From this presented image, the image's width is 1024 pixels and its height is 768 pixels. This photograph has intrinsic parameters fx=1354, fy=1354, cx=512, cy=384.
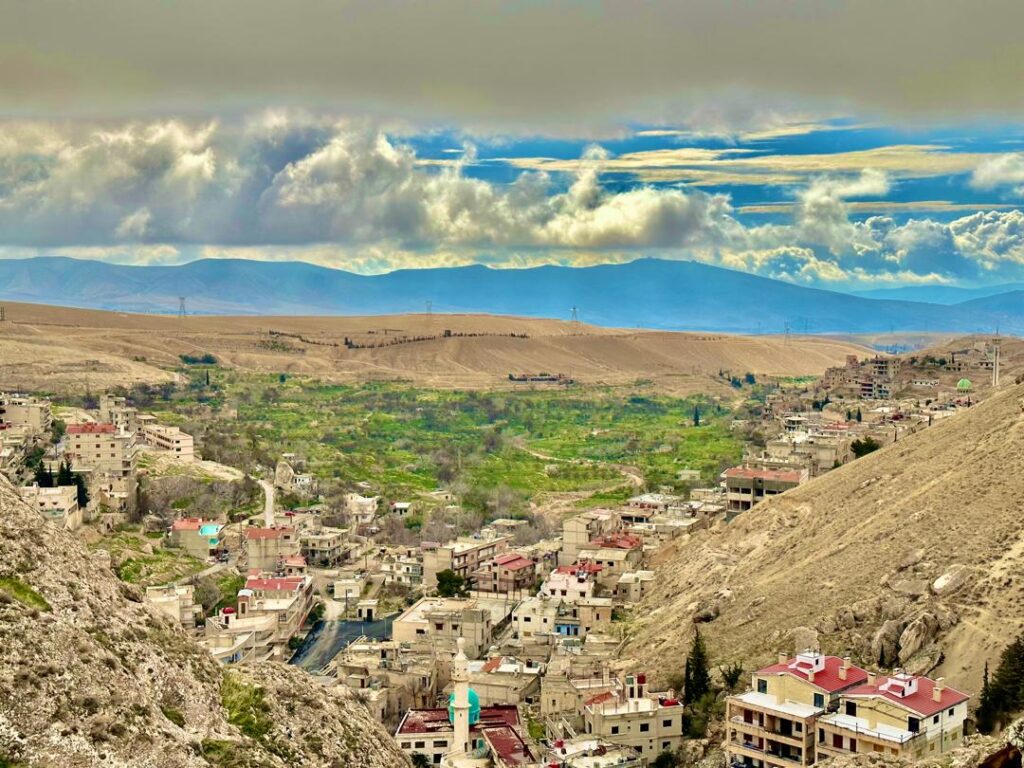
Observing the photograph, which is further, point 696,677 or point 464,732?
point 696,677

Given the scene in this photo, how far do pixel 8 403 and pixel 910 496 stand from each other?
46528 mm

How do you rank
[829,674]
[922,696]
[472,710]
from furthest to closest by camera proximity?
1. [472,710]
2. [829,674]
3. [922,696]

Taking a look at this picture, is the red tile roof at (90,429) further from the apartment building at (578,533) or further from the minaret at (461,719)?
the minaret at (461,719)

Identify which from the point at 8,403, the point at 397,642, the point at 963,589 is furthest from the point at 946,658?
the point at 8,403

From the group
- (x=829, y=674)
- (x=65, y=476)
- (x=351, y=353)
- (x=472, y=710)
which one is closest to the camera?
(x=829, y=674)

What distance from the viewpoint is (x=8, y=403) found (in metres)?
65.7

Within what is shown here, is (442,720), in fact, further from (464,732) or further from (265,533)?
(265,533)

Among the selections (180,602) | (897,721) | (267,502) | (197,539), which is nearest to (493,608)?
(180,602)

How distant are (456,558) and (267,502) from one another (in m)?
14.6

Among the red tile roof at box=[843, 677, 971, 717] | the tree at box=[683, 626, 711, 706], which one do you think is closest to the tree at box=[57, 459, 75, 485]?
the tree at box=[683, 626, 711, 706]

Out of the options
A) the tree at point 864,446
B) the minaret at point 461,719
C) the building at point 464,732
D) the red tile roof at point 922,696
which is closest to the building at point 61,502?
the building at point 464,732

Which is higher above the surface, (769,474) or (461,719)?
(769,474)

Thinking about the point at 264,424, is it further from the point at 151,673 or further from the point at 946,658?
the point at 151,673

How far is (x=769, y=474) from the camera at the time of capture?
4769 centimetres
